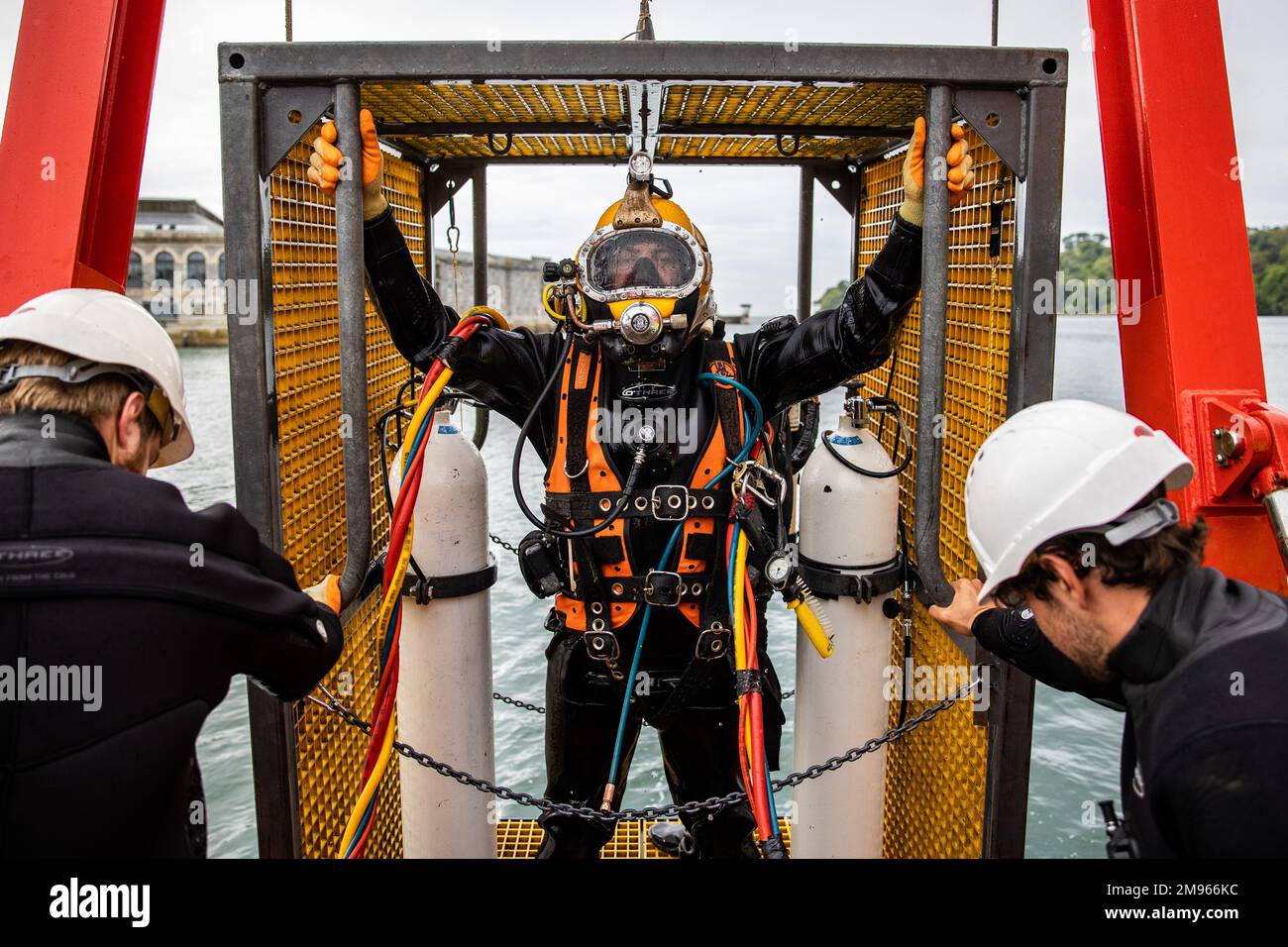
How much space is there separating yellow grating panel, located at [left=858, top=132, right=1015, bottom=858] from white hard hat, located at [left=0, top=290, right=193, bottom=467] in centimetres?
211

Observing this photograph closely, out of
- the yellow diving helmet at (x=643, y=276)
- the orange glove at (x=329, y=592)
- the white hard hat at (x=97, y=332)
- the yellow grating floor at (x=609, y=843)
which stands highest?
the yellow diving helmet at (x=643, y=276)

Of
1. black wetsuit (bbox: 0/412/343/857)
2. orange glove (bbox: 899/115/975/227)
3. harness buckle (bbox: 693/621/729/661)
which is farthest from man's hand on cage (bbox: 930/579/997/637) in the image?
black wetsuit (bbox: 0/412/343/857)

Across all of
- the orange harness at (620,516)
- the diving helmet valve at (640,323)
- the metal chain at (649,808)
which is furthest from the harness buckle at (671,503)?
the metal chain at (649,808)

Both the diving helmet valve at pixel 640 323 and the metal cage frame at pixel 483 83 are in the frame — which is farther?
the diving helmet valve at pixel 640 323

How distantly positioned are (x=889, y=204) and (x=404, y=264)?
1.88m

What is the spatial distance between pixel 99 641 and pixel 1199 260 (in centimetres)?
278

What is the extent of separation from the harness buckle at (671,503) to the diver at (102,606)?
3.89 ft

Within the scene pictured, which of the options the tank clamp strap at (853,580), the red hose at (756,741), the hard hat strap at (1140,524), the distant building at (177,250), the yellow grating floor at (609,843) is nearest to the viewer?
the hard hat strap at (1140,524)

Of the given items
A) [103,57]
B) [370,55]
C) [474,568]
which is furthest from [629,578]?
[103,57]

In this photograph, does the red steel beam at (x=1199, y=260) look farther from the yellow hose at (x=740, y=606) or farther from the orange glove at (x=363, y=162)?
the orange glove at (x=363, y=162)

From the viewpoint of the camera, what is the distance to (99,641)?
139 cm

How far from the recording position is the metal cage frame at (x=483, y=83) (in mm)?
2289

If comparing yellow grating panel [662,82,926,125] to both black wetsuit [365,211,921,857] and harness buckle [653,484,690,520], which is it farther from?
harness buckle [653,484,690,520]

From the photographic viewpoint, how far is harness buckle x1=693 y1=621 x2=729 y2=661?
8.78 feet
